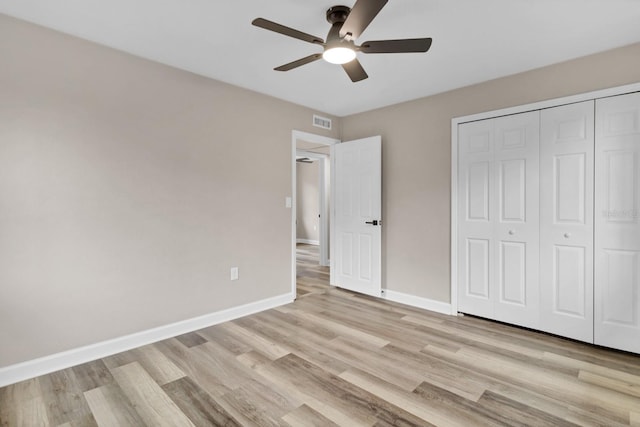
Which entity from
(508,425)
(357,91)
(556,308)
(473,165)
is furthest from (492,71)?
(508,425)

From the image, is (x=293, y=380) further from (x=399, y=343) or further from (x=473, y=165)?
(x=473, y=165)

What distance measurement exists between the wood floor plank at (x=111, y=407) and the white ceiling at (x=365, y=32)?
2.51m

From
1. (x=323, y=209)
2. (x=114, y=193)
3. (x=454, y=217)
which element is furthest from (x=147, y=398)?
(x=323, y=209)

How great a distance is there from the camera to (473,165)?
3357 millimetres

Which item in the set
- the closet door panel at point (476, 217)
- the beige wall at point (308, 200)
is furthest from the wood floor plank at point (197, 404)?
the beige wall at point (308, 200)

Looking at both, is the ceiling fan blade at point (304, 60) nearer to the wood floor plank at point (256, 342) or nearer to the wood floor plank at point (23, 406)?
the wood floor plank at point (256, 342)

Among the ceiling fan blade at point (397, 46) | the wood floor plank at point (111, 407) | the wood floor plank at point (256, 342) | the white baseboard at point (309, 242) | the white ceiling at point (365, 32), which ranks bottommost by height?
the wood floor plank at point (111, 407)

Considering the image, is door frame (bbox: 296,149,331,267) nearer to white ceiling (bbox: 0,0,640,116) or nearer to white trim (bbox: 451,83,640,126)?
white ceiling (bbox: 0,0,640,116)

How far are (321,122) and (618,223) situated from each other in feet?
10.6

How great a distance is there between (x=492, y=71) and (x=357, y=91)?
1332mm

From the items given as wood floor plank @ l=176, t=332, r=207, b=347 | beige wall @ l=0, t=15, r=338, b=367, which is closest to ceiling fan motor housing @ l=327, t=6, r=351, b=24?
beige wall @ l=0, t=15, r=338, b=367

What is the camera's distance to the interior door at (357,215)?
161 inches

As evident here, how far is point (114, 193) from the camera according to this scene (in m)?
2.63

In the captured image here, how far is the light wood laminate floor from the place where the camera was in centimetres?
185
